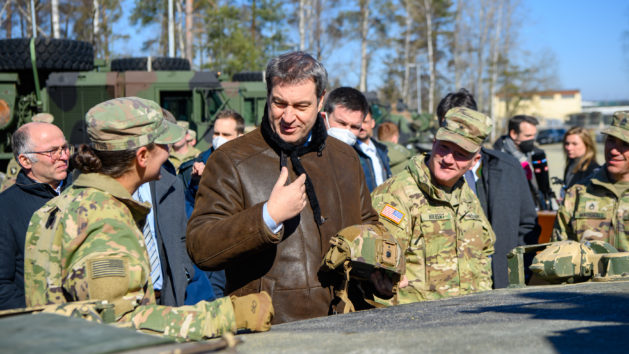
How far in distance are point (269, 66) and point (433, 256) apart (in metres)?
1.35

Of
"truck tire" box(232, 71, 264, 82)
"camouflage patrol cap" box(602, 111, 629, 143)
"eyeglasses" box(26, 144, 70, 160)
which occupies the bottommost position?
"eyeglasses" box(26, 144, 70, 160)

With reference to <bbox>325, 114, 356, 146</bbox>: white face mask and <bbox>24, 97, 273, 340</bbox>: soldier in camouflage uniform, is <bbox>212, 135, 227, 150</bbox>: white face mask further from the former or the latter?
<bbox>24, 97, 273, 340</bbox>: soldier in camouflage uniform

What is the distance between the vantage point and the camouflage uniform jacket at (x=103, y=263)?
202cm

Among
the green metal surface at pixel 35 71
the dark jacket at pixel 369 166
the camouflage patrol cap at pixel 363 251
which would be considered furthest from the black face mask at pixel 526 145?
the green metal surface at pixel 35 71

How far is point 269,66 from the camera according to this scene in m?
2.90

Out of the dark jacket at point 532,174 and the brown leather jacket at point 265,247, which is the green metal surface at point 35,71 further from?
the brown leather jacket at point 265,247

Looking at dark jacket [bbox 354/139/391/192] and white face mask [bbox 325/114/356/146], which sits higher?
white face mask [bbox 325/114/356/146]

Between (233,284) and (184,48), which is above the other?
(184,48)

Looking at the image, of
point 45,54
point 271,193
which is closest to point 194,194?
point 271,193

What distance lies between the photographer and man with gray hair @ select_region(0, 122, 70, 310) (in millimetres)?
3477

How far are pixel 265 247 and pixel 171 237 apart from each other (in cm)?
142

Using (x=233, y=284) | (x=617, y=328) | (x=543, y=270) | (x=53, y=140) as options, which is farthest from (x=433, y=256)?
(x=53, y=140)

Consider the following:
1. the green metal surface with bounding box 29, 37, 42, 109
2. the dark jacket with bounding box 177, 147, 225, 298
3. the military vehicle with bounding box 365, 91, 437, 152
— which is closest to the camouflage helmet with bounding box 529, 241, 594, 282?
the dark jacket with bounding box 177, 147, 225, 298

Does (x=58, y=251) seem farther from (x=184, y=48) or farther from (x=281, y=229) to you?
(x=184, y=48)
